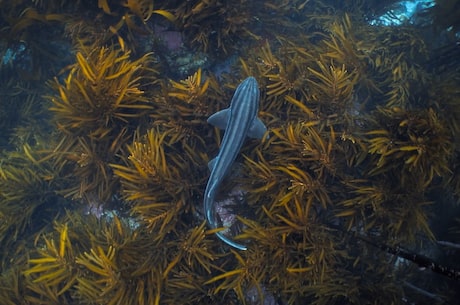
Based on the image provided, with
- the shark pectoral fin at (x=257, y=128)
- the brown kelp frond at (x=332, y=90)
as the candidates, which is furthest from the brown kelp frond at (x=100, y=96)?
the brown kelp frond at (x=332, y=90)

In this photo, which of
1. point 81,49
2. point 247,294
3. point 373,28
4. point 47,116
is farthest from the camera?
point 47,116

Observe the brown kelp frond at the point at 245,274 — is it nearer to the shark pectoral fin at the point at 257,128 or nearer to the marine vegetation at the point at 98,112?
the shark pectoral fin at the point at 257,128

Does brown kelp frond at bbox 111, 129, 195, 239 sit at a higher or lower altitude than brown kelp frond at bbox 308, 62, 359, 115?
lower

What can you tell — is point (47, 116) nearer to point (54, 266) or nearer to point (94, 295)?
point (54, 266)

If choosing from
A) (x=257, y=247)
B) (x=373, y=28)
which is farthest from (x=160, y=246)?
(x=373, y=28)

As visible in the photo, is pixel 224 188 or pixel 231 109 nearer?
pixel 231 109

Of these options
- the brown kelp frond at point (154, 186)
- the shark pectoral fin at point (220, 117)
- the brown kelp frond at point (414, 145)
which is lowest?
the brown kelp frond at point (154, 186)

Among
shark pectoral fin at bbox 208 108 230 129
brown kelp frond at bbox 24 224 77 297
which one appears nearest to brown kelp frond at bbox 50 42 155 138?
shark pectoral fin at bbox 208 108 230 129

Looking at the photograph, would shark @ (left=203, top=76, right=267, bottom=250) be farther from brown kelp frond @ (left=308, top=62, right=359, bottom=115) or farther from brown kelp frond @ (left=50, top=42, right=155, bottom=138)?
brown kelp frond @ (left=50, top=42, right=155, bottom=138)
